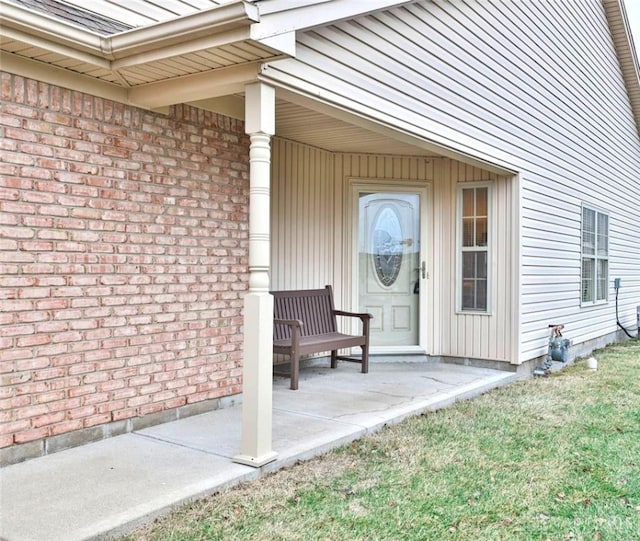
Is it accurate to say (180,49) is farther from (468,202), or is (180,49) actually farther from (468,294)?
(468,294)

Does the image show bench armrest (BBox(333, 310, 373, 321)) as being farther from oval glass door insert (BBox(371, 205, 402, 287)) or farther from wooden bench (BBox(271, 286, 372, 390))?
oval glass door insert (BBox(371, 205, 402, 287))

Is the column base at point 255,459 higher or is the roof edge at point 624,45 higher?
the roof edge at point 624,45

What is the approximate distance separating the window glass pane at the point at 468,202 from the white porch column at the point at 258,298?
14.9ft

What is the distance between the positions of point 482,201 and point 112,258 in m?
4.93

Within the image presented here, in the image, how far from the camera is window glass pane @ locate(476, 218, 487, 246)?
25.0 ft

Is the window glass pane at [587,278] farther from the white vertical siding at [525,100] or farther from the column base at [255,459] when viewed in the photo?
the column base at [255,459]

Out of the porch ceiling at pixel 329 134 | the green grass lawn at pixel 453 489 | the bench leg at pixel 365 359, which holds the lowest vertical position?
the green grass lawn at pixel 453 489

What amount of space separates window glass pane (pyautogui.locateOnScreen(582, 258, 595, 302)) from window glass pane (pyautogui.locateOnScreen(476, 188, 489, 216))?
3154 mm

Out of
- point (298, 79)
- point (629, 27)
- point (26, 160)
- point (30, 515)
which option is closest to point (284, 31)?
point (298, 79)

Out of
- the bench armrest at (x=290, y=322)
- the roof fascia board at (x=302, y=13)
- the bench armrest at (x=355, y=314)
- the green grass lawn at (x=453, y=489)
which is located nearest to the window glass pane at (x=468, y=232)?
the bench armrest at (x=355, y=314)

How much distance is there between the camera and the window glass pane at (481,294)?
7.60m

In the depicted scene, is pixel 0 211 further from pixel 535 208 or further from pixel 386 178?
pixel 535 208

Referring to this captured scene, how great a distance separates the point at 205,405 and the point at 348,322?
3035 millimetres

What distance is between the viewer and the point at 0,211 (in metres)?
3.56
